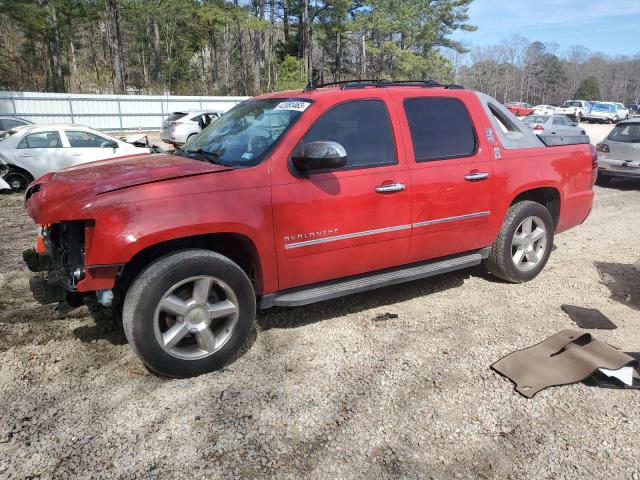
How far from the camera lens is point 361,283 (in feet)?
12.8

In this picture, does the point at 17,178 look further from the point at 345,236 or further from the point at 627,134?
the point at 627,134

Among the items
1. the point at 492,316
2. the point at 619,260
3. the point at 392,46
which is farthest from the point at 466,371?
the point at 392,46

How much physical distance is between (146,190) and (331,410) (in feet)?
5.78

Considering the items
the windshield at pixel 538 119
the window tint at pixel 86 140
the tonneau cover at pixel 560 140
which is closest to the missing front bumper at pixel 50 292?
the tonneau cover at pixel 560 140

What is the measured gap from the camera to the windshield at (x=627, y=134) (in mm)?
11156

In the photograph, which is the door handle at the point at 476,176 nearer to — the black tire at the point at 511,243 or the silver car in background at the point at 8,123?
the black tire at the point at 511,243

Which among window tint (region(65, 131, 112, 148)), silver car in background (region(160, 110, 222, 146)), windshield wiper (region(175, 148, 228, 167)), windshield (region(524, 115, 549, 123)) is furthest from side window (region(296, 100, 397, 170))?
windshield (region(524, 115, 549, 123))

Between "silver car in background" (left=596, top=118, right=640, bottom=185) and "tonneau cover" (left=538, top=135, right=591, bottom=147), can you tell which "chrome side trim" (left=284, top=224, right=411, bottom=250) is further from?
"silver car in background" (left=596, top=118, right=640, bottom=185)

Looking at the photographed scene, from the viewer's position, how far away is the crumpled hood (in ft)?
9.99

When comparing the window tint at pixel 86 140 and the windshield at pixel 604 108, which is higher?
the windshield at pixel 604 108

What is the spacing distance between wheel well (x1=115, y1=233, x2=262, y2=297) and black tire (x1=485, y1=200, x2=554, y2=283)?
8.32ft

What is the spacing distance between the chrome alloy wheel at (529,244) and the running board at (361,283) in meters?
0.46

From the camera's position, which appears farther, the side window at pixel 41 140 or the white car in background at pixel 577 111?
the white car in background at pixel 577 111

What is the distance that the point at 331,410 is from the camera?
298 cm
